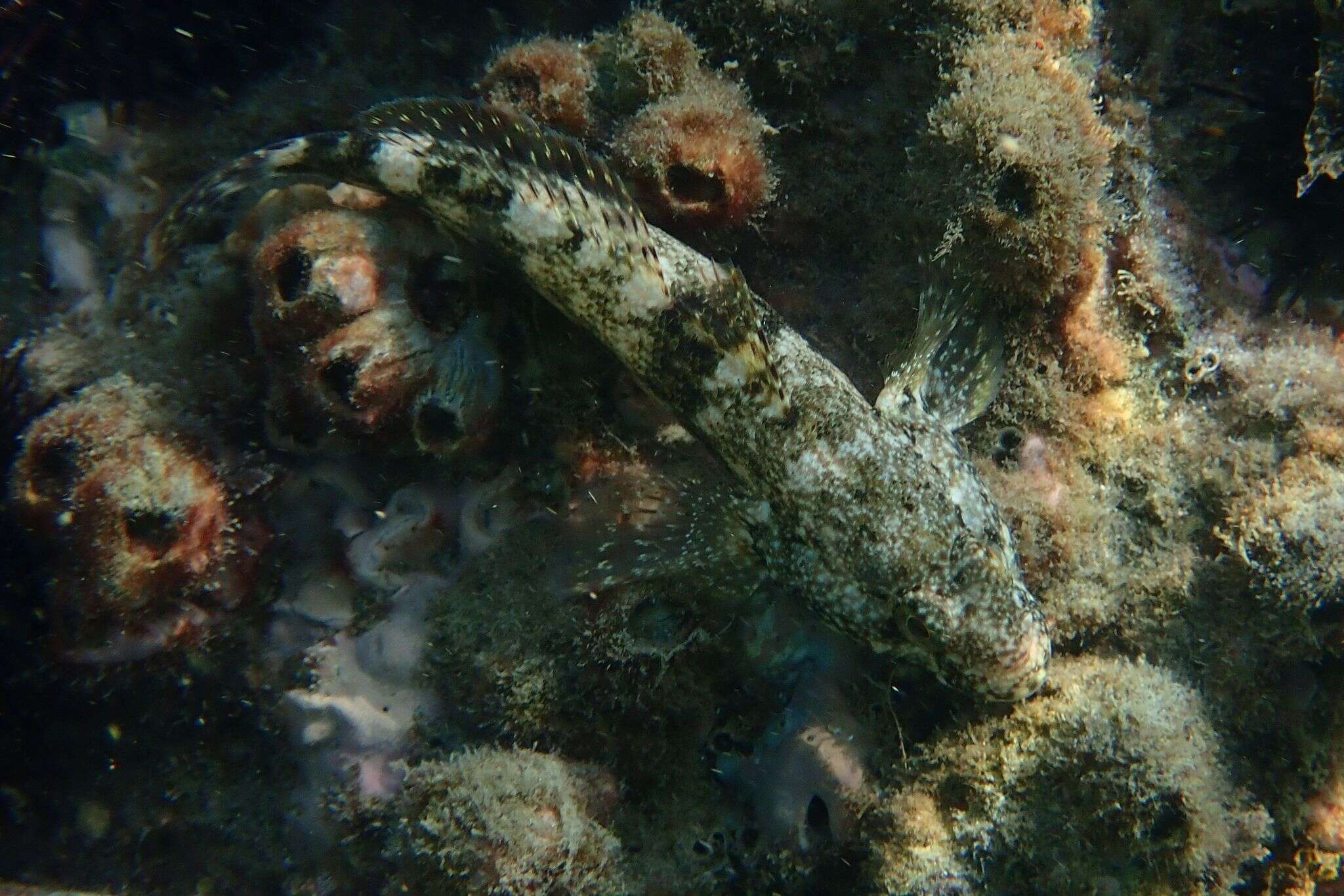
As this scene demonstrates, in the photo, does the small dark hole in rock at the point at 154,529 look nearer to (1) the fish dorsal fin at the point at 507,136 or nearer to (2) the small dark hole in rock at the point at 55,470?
(2) the small dark hole in rock at the point at 55,470

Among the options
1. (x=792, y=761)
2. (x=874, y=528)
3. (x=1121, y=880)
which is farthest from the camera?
(x=792, y=761)

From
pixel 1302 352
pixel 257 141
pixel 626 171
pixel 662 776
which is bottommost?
pixel 662 776

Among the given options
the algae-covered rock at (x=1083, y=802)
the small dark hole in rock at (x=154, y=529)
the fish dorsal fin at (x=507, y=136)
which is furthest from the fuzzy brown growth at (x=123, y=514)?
the algae-covered rock at (x=1083, y=802)

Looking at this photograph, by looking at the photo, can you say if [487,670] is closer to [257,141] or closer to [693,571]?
[693,571]

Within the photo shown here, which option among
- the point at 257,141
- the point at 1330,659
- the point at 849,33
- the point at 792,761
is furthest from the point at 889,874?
the point at 257,141

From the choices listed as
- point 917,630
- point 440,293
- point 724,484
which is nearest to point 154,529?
point 440,293

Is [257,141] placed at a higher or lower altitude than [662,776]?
higher

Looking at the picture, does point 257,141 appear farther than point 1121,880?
Yes
